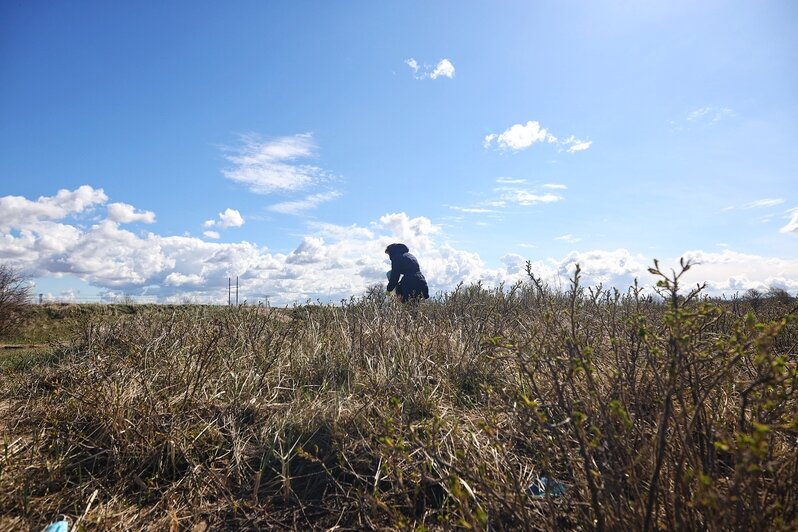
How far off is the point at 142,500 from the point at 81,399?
1.14 meters

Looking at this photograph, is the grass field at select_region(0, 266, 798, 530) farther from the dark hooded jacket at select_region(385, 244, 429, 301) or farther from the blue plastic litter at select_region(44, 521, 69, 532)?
the dark hooded jacket at select_region(385, 244, 429, 301)

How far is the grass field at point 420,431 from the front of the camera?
1.63 meters

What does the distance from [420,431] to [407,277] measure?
6.70 m

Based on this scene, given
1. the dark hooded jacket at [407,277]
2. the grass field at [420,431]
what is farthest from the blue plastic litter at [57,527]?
the dark hooded jacket at [407,277]

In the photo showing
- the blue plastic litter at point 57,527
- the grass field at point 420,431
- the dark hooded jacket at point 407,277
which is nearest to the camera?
the grass field at point 420,431

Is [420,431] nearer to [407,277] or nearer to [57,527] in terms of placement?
[57,527]

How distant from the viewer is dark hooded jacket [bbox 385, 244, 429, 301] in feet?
31.8

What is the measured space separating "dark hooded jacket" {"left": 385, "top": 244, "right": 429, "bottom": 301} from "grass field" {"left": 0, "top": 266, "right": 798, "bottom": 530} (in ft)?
15.5

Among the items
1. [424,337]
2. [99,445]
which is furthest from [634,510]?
[424,337]

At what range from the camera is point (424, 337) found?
17.0ft

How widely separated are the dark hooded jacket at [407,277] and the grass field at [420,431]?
186 inches

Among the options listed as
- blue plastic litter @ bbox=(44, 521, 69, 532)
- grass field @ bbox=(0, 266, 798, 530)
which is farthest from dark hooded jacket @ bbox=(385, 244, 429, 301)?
blue plastic litter @ bbox=(44, 521, 69, 532)

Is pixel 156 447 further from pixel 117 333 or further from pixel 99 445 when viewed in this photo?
pixel 117 333

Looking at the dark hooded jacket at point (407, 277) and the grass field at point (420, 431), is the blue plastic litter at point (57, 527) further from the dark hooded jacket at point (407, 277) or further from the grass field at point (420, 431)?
the dark hooded jacket at point (407, 277)
